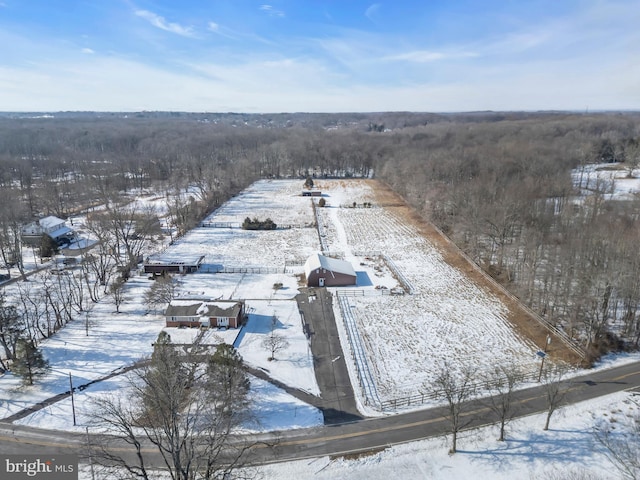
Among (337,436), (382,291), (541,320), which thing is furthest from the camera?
(382,291)

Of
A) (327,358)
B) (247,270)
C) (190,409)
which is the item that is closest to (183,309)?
(247,270)

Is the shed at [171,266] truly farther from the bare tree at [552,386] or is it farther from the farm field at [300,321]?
the bare tree at [552,386]

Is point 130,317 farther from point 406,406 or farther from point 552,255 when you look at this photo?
point 552,255

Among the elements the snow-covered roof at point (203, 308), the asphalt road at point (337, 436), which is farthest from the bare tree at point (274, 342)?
the asphalt road at point (337, 436)

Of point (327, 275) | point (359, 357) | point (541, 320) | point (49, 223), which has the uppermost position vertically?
point (49, 223)

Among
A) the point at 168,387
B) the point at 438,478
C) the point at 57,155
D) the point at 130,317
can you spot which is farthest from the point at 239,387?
the point at 57,155

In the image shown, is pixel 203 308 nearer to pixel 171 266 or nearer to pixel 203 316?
pixel 203 316
